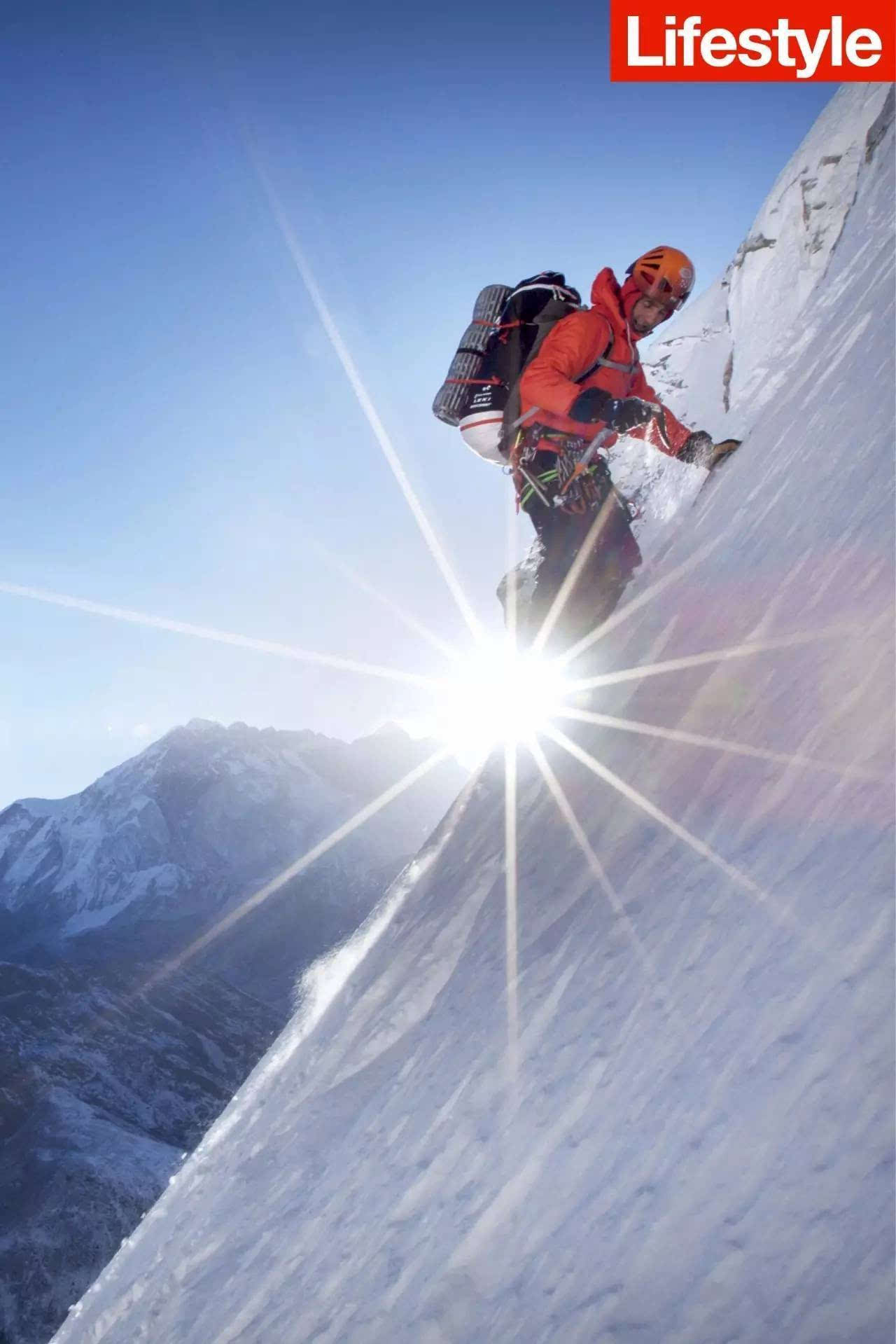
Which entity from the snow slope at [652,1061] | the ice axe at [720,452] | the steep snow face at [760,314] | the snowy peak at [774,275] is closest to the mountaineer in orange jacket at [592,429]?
the ice axe at [720,452]

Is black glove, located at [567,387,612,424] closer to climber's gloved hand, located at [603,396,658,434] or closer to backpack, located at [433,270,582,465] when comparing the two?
climber's gloved hand, located at [603,396,658,434]

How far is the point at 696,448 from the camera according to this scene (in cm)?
754

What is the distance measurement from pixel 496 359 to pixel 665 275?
1.58 metres

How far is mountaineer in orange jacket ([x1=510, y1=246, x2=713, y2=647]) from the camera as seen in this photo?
6.25m

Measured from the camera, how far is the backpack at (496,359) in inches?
266

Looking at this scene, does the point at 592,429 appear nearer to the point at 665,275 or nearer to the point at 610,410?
the point at 610,410

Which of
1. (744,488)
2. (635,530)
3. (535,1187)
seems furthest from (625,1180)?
(635,530)

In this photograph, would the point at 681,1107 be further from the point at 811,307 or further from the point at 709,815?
the point at 811,307

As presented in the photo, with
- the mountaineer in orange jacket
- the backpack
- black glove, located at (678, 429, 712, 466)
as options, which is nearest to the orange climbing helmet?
the mountaineer in orange jacket

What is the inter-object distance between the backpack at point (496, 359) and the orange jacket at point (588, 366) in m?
0.31

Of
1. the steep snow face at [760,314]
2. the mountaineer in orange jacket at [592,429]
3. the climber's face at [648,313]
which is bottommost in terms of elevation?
the mountaineer in orange jacket at [592,429]

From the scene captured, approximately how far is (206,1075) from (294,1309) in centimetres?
13255

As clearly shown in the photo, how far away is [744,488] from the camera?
6203 millimetres

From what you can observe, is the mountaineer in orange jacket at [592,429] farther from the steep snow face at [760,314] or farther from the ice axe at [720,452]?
the steep snow face at [760,314]
